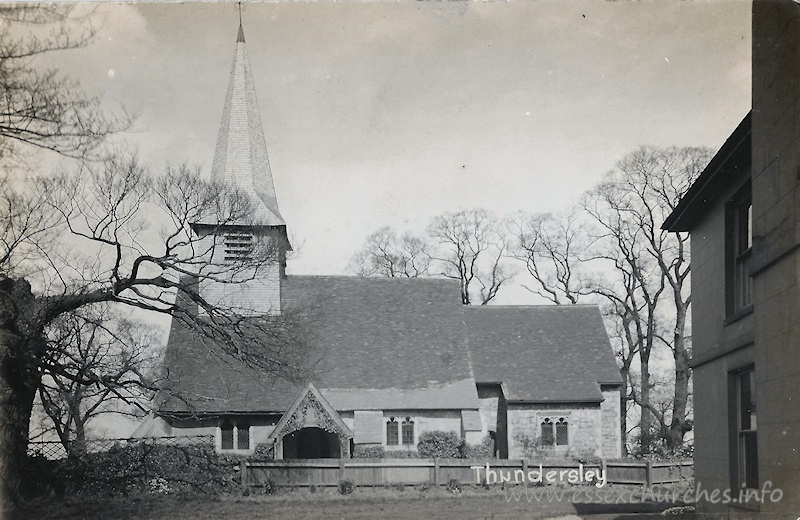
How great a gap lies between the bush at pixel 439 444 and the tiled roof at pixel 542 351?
10.7 ft

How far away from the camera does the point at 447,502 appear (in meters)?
19.1

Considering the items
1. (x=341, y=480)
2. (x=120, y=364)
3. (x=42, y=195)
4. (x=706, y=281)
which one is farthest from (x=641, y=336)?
(x=42, y=195)

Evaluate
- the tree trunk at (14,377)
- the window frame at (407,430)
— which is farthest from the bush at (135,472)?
the window frame at (407,430)

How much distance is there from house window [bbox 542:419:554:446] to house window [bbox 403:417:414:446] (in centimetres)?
558

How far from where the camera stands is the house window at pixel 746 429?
11453 millimetres

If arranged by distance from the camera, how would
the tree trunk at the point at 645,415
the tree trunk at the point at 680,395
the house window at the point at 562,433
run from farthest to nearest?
the tree trunk at the point at 645,415 → the house window at the point at 562,433 → the tree trunk at the point at 680,395

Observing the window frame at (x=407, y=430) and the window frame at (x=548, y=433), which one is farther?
the window frame at (x=548, y=433)

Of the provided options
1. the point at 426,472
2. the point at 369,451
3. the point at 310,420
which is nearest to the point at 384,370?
the point at 369,451

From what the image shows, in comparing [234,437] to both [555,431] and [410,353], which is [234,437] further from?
[555,431]

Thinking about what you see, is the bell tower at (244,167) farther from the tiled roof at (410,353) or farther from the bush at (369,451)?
the bush at (369,451)

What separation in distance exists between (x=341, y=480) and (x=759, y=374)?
14.3m

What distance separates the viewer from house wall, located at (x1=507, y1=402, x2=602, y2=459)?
30578 mm

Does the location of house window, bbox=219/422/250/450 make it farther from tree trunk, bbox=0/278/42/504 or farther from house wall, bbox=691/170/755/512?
house wall, bbox=691/170/755/512

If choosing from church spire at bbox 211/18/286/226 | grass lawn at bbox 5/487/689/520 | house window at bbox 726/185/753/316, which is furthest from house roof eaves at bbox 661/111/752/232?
church spire at bbox 211/18/286/226
